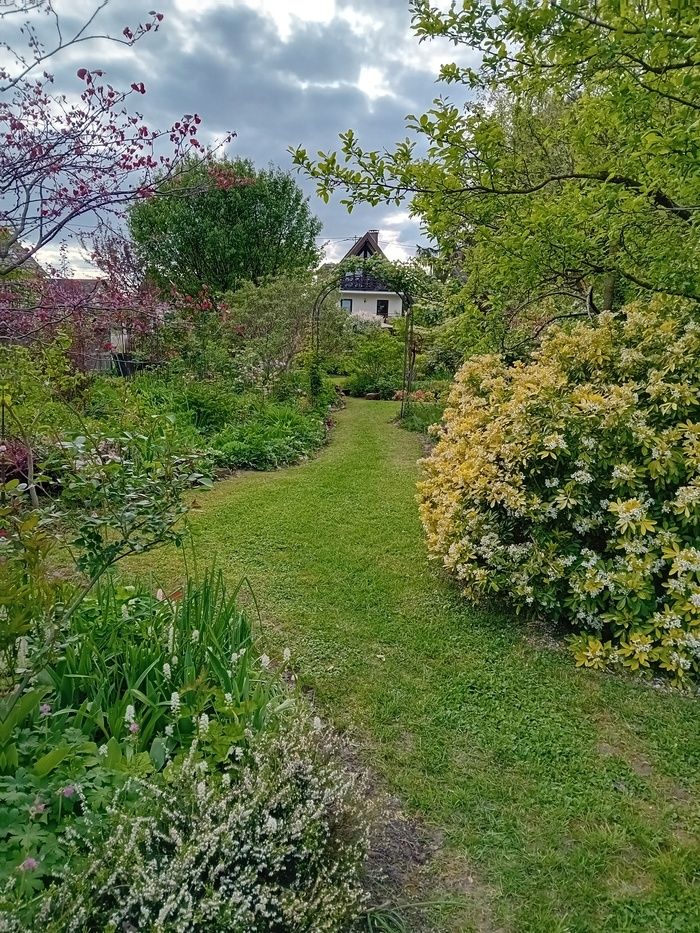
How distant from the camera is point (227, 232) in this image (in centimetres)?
1841

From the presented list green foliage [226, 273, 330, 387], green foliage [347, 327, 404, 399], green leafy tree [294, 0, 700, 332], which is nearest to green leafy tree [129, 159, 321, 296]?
green foliage [347, 327, 404, 399]

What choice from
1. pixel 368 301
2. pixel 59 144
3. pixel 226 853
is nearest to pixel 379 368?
pixel 59 144

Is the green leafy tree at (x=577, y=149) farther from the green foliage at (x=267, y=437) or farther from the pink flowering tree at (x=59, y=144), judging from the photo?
the green foliage at (x=267, y=437)

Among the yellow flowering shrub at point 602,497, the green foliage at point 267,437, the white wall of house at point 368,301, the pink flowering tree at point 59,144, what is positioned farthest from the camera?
the white wall of house at point 368,301

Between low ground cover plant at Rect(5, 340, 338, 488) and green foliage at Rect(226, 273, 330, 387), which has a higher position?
green foliage at Rect(226, 273, 330, 387)

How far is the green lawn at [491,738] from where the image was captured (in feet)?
5.56

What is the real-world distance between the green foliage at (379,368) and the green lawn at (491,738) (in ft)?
36.4

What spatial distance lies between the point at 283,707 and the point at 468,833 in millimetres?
825

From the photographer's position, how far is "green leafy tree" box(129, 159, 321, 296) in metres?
18.1

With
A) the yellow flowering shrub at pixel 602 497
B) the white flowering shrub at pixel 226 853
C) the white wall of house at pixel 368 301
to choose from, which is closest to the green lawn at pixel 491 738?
the yellow flowering shrub at pixel 602 497

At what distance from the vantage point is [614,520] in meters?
3.14

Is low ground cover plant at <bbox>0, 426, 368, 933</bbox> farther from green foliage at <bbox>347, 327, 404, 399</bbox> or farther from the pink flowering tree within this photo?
green foliage at <bbox>347, 327, 404, 399</bbox>

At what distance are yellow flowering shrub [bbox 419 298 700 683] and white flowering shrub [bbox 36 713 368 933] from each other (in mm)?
2041

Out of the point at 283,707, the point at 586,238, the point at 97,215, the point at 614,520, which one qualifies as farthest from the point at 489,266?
the point at 283,707
